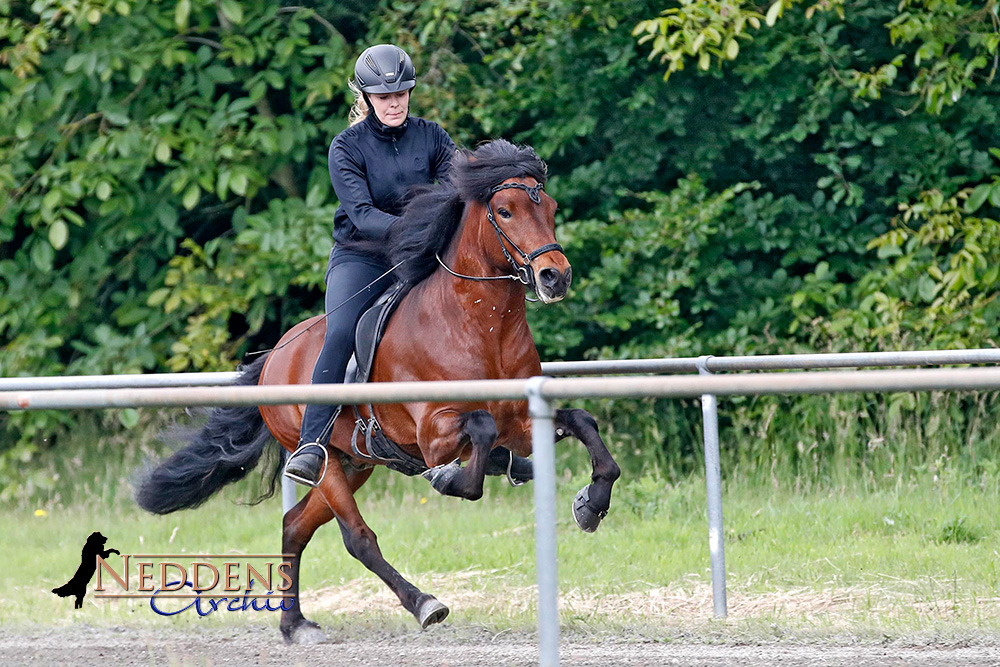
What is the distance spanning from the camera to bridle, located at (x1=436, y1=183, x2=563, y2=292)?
15.7ft

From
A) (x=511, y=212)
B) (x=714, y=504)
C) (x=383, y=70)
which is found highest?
(x=383, y=70)

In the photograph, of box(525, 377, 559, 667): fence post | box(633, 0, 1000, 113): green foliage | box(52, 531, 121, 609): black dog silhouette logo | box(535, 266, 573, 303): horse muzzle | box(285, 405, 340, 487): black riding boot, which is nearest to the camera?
box(525, 377, 559, 667): fence post

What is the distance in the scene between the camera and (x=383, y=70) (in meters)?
5.45

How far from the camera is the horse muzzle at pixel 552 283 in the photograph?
4645 mm

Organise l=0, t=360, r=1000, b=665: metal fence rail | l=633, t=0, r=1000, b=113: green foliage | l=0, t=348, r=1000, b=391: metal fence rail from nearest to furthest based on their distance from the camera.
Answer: l=0, t=360, r=1000, b=665: metal fence rail < l=0, t=348, r=1000, b=391: metal fence rail < l=633, t=0, r=1000, b=113: green foliage

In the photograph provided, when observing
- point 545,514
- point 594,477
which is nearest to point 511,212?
point 594,477

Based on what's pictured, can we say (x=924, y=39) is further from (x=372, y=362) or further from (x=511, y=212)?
(x=372, y=362)

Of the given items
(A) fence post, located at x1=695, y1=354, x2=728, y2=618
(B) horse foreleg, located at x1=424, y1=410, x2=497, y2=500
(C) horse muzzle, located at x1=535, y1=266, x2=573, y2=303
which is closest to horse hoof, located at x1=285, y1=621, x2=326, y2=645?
(B) horse foreleg, located at x1=424, y1=410, x2=497, y2=500

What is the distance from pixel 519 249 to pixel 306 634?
2.14 meters

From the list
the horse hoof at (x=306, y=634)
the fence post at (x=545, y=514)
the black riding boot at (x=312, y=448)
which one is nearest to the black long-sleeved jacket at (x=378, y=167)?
the black riding boot at (x=312, y=448)

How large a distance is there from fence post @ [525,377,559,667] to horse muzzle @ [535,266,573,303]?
1623 millimetres

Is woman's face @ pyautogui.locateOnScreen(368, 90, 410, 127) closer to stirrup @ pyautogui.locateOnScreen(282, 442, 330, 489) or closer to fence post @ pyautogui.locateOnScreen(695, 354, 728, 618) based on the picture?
stirrup @ pyautogui.locateOnScreen(282, 442, 330, 489)

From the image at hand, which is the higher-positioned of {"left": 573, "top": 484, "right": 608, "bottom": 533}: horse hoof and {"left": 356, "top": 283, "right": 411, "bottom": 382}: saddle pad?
{"left": 356, "top": 283, "right": 411, "bottom": 382}: saddle pad

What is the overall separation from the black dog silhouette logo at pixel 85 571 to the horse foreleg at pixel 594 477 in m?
Result: 2.70
